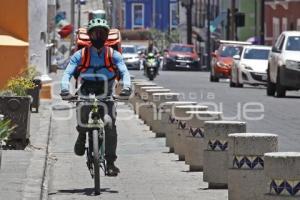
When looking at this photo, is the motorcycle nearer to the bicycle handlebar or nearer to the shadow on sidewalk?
the shadow on sidewalk

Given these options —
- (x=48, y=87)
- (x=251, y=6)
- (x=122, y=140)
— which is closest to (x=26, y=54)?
(x=48, y=87)

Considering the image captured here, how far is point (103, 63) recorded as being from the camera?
521 inches

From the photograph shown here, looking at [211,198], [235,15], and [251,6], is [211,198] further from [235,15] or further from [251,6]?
[251,6]

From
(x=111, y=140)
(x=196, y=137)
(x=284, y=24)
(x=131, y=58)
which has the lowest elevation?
(x=131, y=58)

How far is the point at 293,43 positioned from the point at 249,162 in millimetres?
23056

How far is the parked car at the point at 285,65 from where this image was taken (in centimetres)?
3297

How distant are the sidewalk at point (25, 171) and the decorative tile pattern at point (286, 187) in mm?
3087

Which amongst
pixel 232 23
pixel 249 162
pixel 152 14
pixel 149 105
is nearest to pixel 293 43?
pixel 149 105

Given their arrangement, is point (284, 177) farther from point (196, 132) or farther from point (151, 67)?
point (151, 67)

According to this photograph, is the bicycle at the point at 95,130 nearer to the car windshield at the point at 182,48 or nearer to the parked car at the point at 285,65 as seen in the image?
the parked car at the point at 285,65

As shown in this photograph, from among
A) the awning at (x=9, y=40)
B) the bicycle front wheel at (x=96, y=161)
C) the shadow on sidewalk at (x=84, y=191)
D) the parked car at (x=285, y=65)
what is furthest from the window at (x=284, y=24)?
the bicycle front wheel at (x=96, y=161)

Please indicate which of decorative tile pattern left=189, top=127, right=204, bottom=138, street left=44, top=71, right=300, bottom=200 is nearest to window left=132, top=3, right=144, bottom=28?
street left=44, top=71, right=300, bottom=200

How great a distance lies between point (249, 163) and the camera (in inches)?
443

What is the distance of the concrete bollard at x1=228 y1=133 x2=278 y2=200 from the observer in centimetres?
1109
